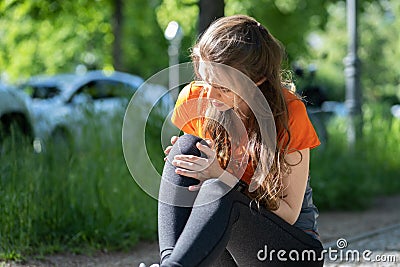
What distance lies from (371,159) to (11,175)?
4560 mm

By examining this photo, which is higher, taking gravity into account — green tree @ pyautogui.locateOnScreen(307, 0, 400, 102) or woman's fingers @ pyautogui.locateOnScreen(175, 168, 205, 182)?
woman's fingers @ pyautogui.locateOnScreen(175, 168, 205, 182)

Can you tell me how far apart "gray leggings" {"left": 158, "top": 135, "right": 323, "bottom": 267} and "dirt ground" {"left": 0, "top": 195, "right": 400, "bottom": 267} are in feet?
4.76

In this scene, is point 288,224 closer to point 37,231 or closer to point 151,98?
point 37,231

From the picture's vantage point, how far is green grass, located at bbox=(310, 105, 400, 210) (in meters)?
6.80

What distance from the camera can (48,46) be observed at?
73.5ft

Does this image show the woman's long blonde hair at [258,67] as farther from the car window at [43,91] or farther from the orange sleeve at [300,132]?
the car window at [43,91]

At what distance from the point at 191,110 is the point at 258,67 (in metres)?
0.39

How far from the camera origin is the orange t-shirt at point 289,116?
108 inches

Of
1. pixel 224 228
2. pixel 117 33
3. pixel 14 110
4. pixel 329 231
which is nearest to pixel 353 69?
pixel 329 231

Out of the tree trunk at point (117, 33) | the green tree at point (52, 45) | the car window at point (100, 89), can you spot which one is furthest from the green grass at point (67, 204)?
the green tree at point (52, 45)

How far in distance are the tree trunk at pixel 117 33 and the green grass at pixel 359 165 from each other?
21.4ft

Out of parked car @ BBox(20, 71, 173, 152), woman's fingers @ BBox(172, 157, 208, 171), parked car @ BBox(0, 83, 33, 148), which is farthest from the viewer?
parked car @ BBox(0, 83, 33, 148)

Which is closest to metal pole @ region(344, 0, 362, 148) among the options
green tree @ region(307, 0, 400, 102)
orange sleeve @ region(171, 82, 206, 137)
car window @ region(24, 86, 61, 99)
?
car window @ region(24, 86, 61, 99)

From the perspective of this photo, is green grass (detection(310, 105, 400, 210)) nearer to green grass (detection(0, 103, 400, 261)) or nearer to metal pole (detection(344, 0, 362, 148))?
metal pole (detection(344, 0, 362, 148))
